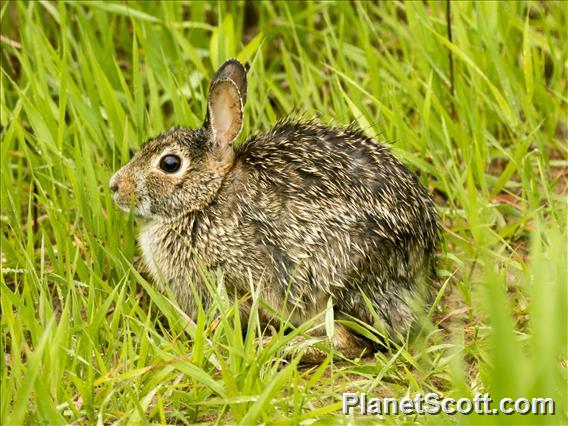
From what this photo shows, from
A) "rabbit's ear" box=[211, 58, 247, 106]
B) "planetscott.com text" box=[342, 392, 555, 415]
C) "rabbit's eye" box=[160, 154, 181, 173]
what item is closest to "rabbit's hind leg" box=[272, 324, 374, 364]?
"planetscott.com text" box=[342, 392, 555, 415]

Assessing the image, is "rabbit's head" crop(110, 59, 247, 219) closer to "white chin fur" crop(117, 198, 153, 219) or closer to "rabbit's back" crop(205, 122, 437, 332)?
"white chin fur" crop(117, 198, 153, 219)

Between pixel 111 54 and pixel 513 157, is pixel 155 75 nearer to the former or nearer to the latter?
pixel 111 54

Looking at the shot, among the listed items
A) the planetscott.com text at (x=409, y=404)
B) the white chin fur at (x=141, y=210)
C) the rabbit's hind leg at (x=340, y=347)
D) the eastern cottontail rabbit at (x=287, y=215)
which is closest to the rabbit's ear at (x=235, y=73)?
the eastern cottontail rabbit at (x=287, y=215)

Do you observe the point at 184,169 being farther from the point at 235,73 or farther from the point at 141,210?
the point at 235,73

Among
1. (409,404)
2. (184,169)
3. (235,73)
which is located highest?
(235,73)

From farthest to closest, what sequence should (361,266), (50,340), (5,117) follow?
1. (5,117)
2. (361,266)
3. (50,340)

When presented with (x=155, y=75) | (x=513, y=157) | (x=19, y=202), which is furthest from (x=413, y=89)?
(x=19, y=202)

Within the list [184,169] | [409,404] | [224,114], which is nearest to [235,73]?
[224,114]
